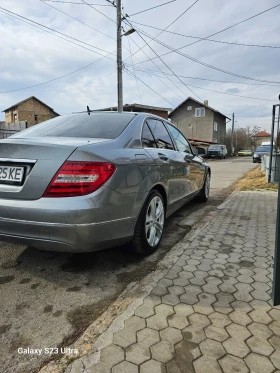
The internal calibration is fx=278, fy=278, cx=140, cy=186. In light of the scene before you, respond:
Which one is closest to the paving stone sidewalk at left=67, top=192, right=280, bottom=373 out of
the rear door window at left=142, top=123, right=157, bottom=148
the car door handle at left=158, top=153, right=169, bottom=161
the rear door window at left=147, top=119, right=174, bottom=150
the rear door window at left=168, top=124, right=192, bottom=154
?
the car door handle at left=158, top=153, right=169, bottom=161

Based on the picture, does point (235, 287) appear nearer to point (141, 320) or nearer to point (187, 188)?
point (141, 320)

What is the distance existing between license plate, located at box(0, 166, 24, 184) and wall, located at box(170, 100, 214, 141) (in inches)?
1708

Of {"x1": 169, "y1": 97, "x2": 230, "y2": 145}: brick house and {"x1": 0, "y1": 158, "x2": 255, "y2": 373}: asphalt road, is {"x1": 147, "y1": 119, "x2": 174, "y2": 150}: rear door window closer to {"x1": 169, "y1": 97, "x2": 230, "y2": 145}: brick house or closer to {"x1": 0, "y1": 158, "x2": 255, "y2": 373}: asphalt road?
{"x1": 0, "y1": 158, "x2": 255, "y2": 373}: asphalt road

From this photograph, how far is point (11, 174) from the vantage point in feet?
7.34

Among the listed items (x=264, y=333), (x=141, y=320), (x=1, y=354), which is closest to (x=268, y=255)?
(x=264, y=333)

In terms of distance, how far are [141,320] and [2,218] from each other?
1.34m

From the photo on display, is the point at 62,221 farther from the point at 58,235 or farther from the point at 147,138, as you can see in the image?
the point at 147,138

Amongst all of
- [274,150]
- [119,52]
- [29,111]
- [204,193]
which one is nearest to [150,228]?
[204,193]

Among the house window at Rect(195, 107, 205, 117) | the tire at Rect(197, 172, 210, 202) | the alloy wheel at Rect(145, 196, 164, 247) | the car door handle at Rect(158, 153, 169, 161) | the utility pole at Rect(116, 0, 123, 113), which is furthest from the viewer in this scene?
the house window at Rect(195, 107, 205, 117)

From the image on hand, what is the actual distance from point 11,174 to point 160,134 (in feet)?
6.53

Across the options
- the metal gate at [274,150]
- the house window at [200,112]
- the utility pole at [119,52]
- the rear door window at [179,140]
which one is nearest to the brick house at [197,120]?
the house window at [200,112]

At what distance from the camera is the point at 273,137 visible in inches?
285

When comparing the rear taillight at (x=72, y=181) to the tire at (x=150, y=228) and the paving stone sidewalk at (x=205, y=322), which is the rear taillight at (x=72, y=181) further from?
the paving stone sidewalk at (x=205, y=322)

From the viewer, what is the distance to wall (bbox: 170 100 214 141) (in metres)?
44.0
